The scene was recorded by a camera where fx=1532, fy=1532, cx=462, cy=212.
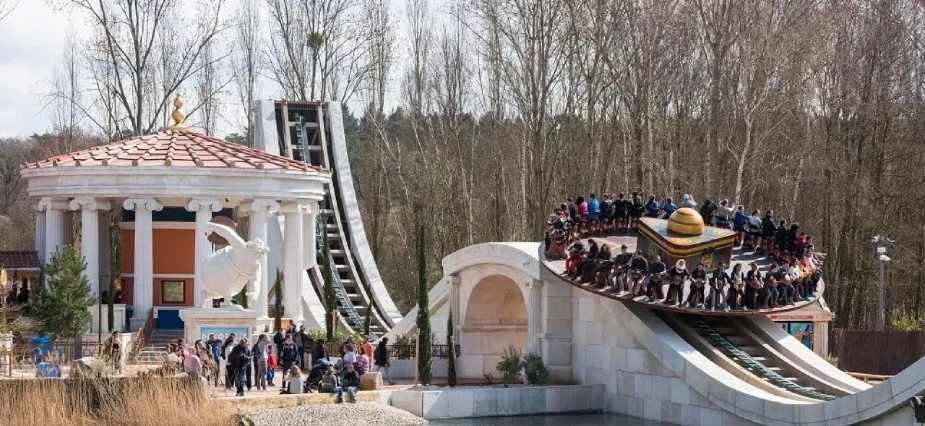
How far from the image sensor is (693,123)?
202 ft

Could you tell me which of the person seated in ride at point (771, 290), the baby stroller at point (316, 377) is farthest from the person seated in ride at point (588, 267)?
the baby stroller at point (316, 377)

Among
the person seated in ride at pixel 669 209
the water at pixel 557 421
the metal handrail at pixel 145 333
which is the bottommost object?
the water at pixel 557 421

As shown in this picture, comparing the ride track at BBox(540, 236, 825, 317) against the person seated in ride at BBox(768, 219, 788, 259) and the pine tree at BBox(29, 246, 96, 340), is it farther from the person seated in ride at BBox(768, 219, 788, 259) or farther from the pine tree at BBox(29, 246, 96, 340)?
the pine tree at BBox(29, 246, 96, 340)

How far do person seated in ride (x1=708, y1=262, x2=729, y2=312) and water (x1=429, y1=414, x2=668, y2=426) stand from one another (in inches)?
112

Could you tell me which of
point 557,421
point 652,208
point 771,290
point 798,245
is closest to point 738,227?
point 652,208

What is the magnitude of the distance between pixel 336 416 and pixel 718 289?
876 centimetres

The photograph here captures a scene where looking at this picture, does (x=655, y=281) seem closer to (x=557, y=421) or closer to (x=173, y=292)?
(x=557, y=421)

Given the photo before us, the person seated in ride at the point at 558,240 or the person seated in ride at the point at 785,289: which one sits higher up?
the person seated in ride at the point at 558,240

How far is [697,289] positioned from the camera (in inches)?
1323

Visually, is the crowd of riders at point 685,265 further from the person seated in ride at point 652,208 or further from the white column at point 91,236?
the white column at point 91,236

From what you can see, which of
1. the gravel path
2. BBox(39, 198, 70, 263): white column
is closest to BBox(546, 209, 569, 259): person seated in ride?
the gravel path

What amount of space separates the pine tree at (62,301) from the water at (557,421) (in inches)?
552

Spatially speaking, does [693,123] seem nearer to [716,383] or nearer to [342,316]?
[342,316]

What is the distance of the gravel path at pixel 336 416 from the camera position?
31.6 m
